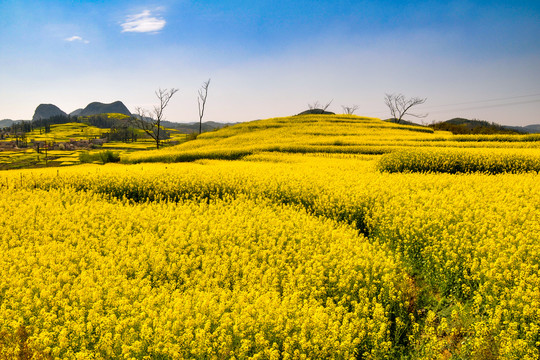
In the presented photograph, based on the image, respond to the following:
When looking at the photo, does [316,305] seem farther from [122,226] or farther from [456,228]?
[122,226]

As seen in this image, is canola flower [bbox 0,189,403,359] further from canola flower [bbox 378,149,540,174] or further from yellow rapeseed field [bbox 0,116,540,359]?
canola flower [bbox 378,149,540,174]

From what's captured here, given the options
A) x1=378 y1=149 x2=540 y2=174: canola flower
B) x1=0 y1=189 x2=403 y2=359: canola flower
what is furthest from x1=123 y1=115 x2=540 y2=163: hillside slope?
x1=0 y1=189 x2=403 y2=359: canola flower

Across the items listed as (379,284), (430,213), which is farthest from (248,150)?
(379,284)

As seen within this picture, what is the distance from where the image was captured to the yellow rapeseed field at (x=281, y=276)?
3748 millimetres

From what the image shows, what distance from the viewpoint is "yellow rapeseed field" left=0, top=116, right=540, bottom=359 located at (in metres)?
3.75

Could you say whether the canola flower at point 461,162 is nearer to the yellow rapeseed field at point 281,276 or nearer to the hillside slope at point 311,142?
the yellow rapeseed field at point 281,276

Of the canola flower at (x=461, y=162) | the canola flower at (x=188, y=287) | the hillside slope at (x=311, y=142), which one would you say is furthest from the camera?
the hillside slope at (x=311, y=142)

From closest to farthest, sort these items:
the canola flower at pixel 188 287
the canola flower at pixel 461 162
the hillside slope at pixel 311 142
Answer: the canola flower at pixel 188 287, the canola flower at pixel 461 162, the hillside slope at pixel 311 142

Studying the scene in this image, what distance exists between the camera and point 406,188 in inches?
417

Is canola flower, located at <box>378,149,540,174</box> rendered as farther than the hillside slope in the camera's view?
No

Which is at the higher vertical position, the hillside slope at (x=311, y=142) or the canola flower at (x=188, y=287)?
the hillside slope at (x=311, y=142)

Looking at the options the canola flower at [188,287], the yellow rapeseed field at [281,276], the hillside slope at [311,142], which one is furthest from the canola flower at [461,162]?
the canola flower at [188,287]

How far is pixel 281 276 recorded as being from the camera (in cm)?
550

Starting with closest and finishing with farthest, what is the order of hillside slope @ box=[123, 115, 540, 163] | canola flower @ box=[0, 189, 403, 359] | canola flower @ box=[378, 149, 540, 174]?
canola flower @ box=[0, 189, 403, 359] → canola flower @ box=[378, 149, 540, 174] → hillside slope @ box=[123, 115, 540, 163]
